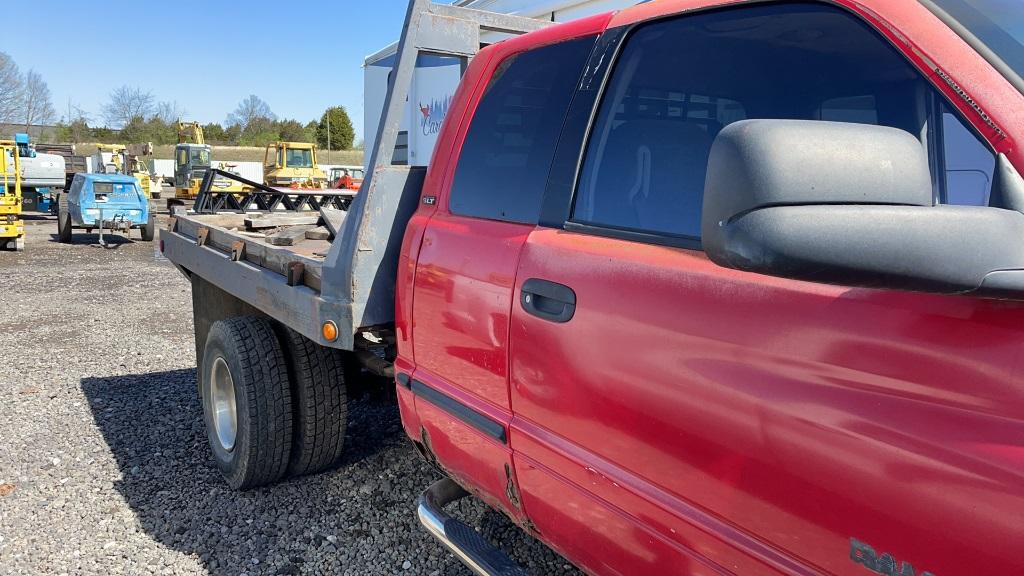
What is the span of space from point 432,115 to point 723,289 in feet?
21.2

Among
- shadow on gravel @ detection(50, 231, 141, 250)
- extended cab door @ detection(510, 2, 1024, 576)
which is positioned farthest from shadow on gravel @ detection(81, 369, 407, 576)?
shadow on gravel @ detection(50, 231, 141, 250)

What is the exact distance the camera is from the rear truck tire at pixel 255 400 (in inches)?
144

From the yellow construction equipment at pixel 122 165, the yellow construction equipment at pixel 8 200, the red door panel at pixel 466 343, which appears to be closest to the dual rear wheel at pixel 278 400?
the red door panel at pixel 466 343

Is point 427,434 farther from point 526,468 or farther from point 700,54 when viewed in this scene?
point 700,54

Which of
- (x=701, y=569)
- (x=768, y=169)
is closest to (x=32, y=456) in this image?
(x=701, y=569)

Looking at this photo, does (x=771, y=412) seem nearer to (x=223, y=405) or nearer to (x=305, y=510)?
(x=305, y=510)

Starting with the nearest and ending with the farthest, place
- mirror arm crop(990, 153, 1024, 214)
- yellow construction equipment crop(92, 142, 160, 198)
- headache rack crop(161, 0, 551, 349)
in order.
→ mirror arm crop(990, 153, 1024, 214) < headache rack crop(161, 0, 551, 349) < yellow construction equipment crop(92, 142, 160, 198)

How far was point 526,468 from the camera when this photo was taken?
7.31 ft

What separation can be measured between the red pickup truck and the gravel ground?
2.84 feet

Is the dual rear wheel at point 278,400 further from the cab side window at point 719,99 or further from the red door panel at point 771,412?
the cab side window at point 719,99

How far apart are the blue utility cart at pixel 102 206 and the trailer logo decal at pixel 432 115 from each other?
12.0 meters

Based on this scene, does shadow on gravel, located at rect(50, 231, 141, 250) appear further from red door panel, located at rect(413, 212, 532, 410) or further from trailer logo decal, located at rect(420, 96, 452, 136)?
red door panel, located at rect(413, 212, 532, 410)

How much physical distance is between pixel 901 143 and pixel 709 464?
78cm

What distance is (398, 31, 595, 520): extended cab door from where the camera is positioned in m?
2.29
